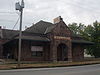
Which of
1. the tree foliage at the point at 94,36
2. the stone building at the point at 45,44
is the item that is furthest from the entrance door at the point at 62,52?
the tree foliage at the point at 94,36

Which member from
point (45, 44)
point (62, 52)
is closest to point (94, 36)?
point (62, 52)

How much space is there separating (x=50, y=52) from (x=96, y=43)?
17.2m

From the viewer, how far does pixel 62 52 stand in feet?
112

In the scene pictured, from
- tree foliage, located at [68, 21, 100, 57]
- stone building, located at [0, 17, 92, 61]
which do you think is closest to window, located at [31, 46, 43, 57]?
stone building, located at [0, 17, 92, 61]

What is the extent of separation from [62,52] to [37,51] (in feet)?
17.9

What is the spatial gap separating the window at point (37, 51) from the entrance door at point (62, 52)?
150 inches

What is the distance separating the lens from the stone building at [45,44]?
30.3 metres

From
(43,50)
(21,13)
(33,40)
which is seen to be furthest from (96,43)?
(21,13)

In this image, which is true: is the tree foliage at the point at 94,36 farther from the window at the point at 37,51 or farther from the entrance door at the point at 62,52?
the window at the point at 37,51

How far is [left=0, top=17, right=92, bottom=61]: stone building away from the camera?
3027 centimetres

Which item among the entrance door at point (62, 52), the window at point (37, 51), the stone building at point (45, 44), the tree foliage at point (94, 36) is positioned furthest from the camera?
the tree foliage at point (94, 36)

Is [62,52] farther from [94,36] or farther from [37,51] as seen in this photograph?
[94,36]

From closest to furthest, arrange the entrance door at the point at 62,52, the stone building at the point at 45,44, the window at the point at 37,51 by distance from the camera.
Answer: the stone building at the point at 45,44 → the window at the point at 37,51 → the entrance door at the point at 62,52

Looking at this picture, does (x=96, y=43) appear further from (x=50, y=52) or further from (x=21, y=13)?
(x=21, y=13)
